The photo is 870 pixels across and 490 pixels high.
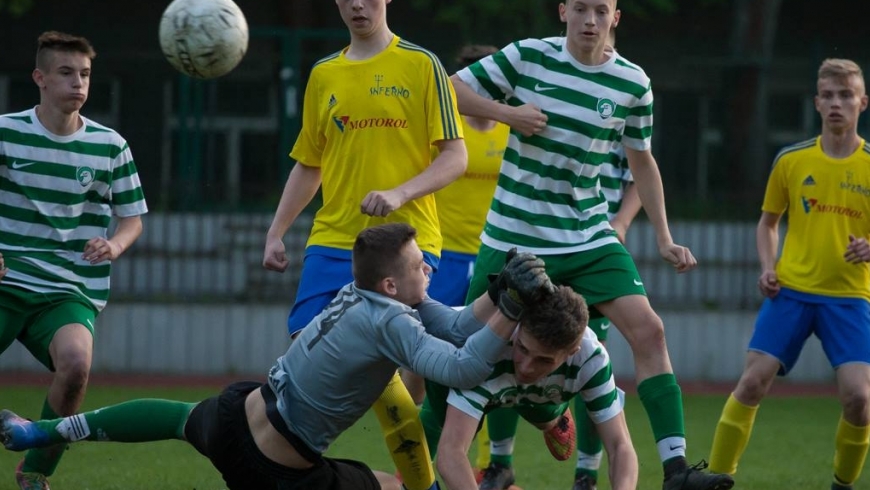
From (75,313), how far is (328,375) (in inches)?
74.3

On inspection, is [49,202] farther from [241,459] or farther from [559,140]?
[559,140]

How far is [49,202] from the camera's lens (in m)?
6.37

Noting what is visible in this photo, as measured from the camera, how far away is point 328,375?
16.1 feet

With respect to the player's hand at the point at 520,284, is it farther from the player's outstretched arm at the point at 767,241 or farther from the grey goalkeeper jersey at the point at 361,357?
the player's outstretched arm at the point at 767,241

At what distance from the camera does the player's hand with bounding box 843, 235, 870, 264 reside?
6.51 meters

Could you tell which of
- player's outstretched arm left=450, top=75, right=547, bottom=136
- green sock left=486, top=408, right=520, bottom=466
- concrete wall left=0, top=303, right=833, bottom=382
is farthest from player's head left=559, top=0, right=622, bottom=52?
concrete wall left=0, top=303, right=833, bottom=382

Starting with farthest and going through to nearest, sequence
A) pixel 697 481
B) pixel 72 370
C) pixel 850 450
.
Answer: pixel 850 450 → pixel 72 370 → pixel 697 481

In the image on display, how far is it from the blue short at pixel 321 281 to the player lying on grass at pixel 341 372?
49cm

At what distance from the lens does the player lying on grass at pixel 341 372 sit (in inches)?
184

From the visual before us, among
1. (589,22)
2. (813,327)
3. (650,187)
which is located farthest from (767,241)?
(589,22)

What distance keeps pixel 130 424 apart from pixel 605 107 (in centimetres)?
225

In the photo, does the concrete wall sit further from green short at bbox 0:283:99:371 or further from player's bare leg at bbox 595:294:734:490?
player's bare leg at bbox 595:294:734:490

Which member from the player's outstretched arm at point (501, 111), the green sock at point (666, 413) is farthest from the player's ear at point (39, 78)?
the green sock at point (666, 413)

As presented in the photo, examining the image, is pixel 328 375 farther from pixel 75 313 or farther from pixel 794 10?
pixel 794 10
